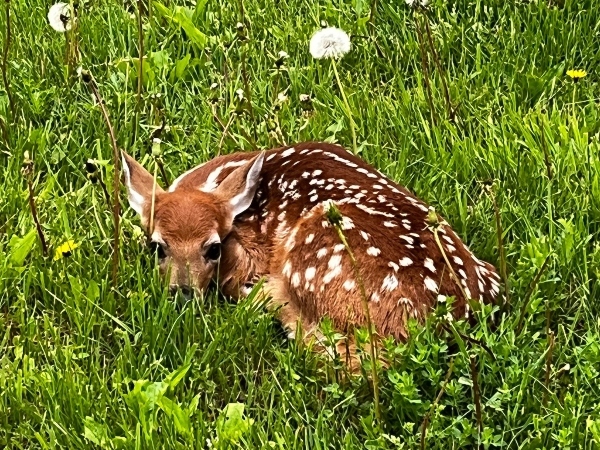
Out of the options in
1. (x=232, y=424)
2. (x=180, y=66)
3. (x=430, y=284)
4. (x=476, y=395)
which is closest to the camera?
(x=476, y=395)

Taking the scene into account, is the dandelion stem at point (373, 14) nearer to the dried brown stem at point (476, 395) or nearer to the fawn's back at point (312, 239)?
the fawn's back at point (312, 239)

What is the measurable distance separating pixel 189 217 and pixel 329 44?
1.35 m

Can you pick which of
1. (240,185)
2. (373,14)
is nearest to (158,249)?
(240,185)

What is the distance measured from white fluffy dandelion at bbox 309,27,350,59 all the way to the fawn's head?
3.14 ft

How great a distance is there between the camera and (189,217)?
426cm

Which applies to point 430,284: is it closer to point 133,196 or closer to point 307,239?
point 307,239

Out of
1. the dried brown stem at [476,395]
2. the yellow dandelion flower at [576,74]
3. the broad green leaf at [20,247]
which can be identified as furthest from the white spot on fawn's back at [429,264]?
the yellow dandelion flower at [576,74]

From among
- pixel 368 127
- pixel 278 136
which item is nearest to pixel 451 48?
pixel 368 127

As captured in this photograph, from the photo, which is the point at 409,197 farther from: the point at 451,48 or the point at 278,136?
the point at 451,48

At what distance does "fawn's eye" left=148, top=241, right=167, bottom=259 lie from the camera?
13.9ft

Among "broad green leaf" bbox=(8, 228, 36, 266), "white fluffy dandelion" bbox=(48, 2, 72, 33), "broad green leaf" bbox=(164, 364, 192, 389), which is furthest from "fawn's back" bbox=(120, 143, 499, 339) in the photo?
"white fluffy dandelion" bbox=(48, 2, 72, 33)

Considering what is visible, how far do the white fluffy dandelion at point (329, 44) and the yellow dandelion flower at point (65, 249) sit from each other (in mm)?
1589

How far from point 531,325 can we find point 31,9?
3.45m

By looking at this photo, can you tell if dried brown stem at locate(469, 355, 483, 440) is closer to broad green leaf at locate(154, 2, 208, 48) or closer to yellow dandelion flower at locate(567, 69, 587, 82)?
yellow dandelion flower at locate(567, 69, 587, 82)
